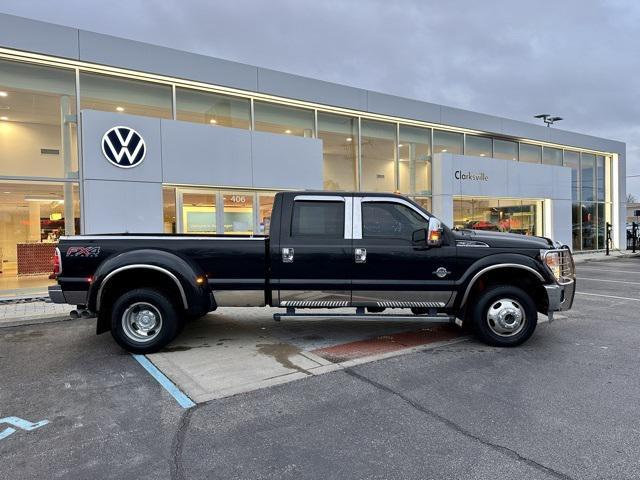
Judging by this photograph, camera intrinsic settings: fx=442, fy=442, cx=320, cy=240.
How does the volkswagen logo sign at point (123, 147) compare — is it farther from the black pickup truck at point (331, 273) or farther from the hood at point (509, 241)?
the hood at point (509, 241)

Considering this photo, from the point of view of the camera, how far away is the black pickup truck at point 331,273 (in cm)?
575

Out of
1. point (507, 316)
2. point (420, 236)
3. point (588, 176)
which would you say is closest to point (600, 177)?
point (588, 176)

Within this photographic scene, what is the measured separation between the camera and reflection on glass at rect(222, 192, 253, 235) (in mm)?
12836

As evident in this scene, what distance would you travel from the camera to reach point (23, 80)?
1057 centimetres

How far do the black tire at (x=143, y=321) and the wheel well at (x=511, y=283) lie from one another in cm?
398

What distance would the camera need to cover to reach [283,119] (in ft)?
46.5

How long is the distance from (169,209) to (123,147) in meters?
1.96

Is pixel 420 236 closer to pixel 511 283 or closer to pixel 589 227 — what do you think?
pixel 511 283

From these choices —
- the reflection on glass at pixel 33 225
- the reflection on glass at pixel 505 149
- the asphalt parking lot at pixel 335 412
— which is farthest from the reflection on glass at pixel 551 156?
the reflection on glass at pixel 33 225

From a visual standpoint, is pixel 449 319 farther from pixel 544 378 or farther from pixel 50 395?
pixel 50 395

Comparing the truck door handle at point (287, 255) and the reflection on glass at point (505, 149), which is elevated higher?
the reflection on glass at point (505, 149)

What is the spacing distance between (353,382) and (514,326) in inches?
102

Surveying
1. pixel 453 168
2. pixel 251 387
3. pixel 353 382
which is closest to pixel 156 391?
pixel 251 387

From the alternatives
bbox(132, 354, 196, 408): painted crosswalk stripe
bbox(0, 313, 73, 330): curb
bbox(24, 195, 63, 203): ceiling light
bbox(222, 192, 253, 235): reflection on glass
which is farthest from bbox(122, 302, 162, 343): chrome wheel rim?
bbox(24, 195, 63, 203): ceiling light
